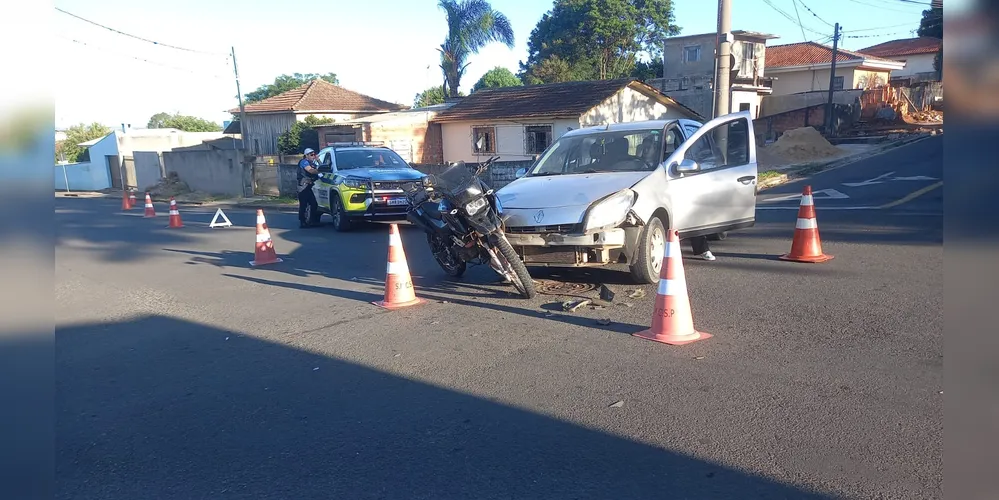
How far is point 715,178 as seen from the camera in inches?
349

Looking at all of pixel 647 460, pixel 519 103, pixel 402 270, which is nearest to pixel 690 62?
pixel 519 103

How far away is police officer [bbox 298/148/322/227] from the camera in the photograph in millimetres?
15688

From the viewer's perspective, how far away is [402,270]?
25.4ft

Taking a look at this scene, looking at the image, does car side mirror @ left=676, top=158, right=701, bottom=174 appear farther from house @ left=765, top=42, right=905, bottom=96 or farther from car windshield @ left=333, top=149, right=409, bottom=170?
house @ left=765, top=42, right=905, bottom=96

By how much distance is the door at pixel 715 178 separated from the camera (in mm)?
8359

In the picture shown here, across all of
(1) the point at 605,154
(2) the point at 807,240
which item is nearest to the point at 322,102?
(1) the point at 605,154

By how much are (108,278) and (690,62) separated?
44.3 metres

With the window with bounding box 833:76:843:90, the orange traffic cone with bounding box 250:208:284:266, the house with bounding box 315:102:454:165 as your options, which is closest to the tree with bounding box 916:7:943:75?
the window with bounding box 833:76:843:90

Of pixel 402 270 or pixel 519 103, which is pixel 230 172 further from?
pixel 402 270

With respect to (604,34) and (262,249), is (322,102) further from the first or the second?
(262,249)

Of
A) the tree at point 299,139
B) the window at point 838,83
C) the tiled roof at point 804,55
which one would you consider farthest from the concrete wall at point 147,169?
the window at point 838,83

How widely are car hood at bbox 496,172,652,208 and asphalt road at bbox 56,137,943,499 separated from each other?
1.07m
